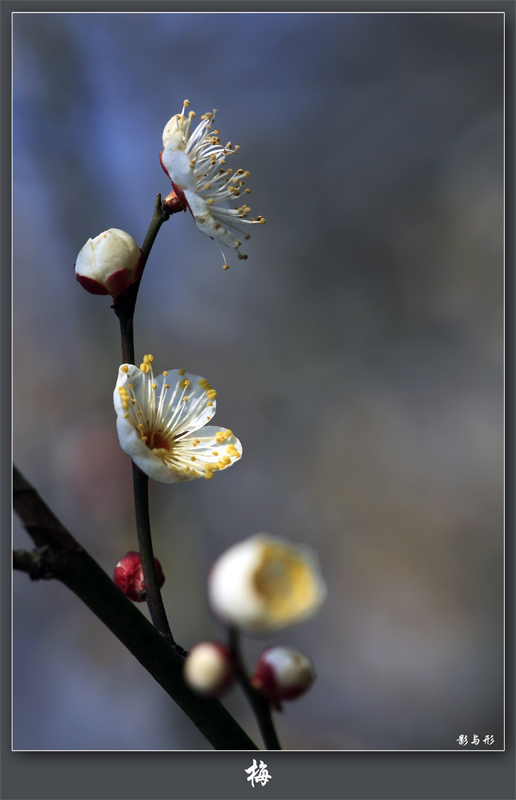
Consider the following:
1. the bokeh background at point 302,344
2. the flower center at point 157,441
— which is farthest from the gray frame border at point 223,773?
the bokeh background at point 302,344

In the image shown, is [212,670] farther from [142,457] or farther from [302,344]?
[302,344]

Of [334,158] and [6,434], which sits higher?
[334,158]

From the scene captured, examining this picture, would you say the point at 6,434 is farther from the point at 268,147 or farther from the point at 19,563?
the point at 268,147

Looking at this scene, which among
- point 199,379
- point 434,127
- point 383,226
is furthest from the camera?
point 383,226

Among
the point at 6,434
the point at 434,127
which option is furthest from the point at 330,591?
the point at 434,127

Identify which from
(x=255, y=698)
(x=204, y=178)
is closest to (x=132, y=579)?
(x=255, y=698)

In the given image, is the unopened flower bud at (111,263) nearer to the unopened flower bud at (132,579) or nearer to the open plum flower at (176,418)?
the open plum flower at (176,418)
